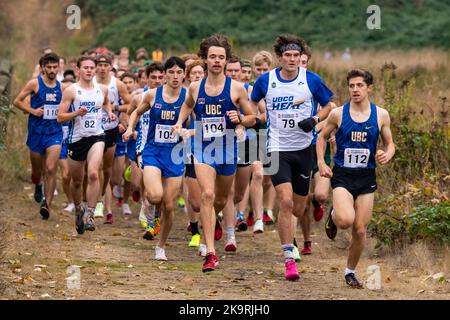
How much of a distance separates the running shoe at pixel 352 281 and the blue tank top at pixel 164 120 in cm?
298

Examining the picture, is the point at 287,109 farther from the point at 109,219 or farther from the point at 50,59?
the point at 109,219

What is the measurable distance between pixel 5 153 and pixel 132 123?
5.86 metres

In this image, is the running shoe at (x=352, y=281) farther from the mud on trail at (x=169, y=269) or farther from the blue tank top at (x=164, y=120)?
the blue tank top at (x=164, y=120)

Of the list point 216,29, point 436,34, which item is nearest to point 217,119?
point 436,34

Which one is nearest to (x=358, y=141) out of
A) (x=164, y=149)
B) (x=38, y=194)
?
(x=164, y=149)

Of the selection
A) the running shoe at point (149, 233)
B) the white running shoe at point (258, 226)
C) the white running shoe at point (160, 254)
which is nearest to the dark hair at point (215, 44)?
the white running shoe at point (160, 254)

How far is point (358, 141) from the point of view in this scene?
35.1 feet

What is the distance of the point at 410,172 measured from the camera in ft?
47.2

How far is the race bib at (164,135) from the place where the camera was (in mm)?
12734

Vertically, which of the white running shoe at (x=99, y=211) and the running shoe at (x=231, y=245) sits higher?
the running shoe at (x=231, y=245)

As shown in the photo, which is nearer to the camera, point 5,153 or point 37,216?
point 37,216

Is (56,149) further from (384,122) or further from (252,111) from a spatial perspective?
(384,122)

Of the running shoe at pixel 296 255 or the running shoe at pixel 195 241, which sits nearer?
the running shoe at pixel 296 255

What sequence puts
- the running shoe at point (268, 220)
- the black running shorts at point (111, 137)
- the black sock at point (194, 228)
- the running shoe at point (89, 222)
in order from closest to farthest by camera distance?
the black sock at point (194, 228)
the running shoe at point (89, 222)
the running shoe at point (268, 220)
the black running shorts at point (111, 137)
